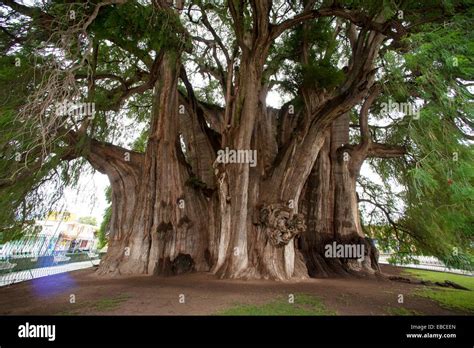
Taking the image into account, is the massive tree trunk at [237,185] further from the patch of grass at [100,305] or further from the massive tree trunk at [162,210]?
the patch of grass at [100,305]

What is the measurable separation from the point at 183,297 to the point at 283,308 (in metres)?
1.63

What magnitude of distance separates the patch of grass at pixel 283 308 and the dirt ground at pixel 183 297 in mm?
156

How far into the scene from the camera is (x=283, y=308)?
188 inches

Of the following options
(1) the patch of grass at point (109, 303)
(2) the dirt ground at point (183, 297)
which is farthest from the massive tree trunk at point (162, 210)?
(1) the patch of grass at point (109, 303)

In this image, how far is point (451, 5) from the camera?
14.4 ft

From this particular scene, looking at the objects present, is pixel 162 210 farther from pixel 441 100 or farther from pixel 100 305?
pixel 441 100

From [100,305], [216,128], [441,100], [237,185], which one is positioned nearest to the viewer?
[441,100]

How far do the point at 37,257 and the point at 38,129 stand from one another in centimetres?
722

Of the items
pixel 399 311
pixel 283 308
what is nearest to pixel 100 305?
pixel 283 308

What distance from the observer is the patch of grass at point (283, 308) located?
14.8 ft

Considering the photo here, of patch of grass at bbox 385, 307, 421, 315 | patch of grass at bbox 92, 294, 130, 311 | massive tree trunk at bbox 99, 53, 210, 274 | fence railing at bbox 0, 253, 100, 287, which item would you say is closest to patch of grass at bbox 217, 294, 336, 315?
patch of grass at bbox 385, 307, 421, 315

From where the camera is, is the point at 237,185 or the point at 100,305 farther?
the point at 237,185

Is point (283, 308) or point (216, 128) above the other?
point (216, 128)
